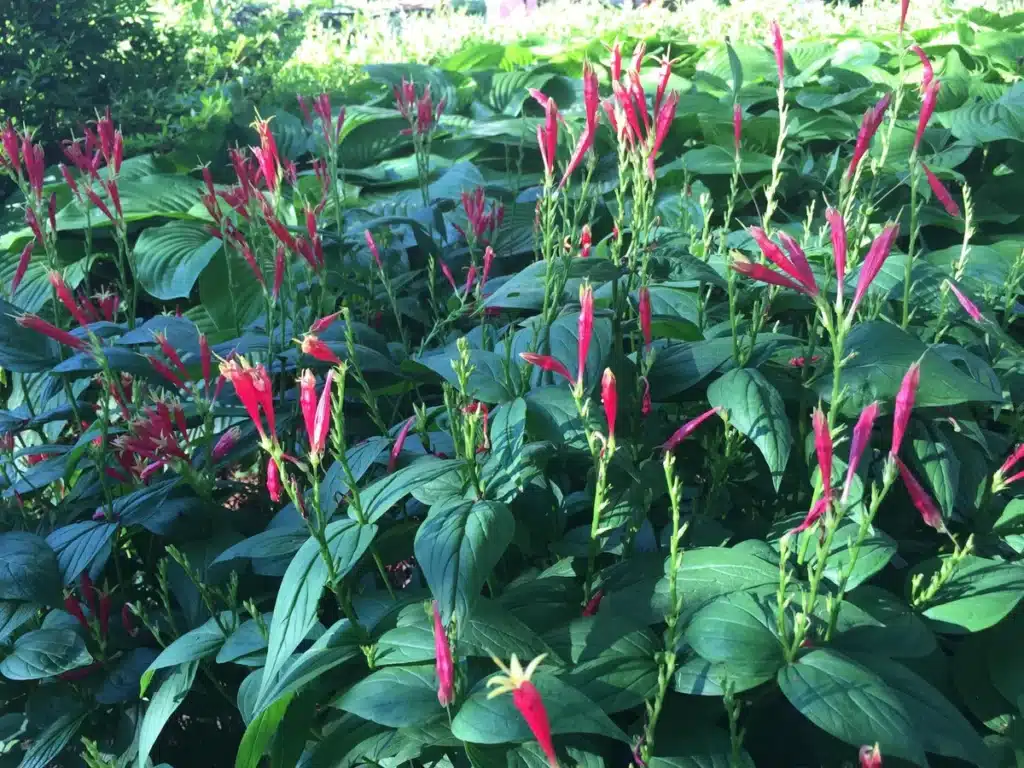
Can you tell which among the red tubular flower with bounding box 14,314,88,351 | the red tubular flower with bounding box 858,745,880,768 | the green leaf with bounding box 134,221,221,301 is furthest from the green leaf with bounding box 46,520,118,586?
the green leaf with bounding box 134,221,221,301

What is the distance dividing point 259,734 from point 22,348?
1.10 meters

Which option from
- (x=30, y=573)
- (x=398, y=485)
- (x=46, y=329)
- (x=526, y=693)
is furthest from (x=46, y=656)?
(x=526, y=693)

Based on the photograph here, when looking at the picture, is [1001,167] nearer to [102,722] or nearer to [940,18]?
[940,18]

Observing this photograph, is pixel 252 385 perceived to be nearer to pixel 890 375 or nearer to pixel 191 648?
pixel 191 648

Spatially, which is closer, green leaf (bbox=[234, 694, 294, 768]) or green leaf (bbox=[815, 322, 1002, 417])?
green leaf (bbox=[234, 694, 294, 768])

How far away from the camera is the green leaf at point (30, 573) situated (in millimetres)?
1344

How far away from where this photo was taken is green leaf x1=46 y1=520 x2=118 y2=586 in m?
1.40

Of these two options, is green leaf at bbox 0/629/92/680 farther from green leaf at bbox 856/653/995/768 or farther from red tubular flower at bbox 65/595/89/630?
green leaf at bbox 856/653/995/768

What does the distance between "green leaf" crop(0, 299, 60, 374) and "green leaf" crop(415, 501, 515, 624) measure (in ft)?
3.48

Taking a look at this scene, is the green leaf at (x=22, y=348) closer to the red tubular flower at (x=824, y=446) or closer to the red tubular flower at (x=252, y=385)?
the red tubular flower at (x=252, y=385)

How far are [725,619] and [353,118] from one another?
341cm

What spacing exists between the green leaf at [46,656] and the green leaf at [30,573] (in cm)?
6

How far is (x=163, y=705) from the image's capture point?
49.7 inches

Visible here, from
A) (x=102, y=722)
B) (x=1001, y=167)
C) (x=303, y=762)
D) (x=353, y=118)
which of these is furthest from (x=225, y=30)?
(x=303, y=762)
